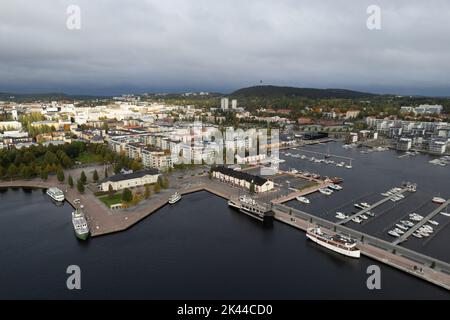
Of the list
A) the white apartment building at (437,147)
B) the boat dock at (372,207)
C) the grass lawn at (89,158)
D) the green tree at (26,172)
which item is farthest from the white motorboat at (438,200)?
the green tree at (26,172)

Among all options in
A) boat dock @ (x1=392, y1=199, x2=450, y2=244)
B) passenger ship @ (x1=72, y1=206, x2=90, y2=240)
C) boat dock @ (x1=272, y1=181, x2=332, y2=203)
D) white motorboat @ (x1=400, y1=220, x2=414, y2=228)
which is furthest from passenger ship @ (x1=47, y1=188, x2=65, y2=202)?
white motorboat @ (x1=400, y1=220, x2=414, y2=228)

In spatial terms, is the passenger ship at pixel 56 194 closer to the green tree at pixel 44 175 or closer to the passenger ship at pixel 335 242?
the green tree at pixel 44 175

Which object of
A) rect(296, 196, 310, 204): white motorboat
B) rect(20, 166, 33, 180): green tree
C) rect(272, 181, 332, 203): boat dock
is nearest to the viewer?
rect(296, 196, 310, 204): white motorboat

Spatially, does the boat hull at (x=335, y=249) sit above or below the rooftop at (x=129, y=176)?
below

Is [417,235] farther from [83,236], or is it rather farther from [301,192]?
[83,236]

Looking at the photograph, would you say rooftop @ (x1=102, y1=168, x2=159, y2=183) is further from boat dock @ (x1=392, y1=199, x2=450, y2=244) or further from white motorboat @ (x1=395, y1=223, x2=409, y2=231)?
boat dock @ (x1=392, y1=199, x2=450, y2=244)

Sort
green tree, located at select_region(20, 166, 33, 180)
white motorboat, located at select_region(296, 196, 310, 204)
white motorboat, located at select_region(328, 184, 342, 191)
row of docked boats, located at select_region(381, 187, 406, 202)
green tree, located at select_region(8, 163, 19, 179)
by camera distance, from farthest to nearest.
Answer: green tree, located at select_region(8, 163, 19, 179)
green tree, located at select_region(20, 166, 33, 180)
white motorboat, located at select_region(328, 184, 342, 191)
row of docked boats, located at select_region(381, 187, 406, 202)
white motorboat, located at select_region(296, 196, 310, 204)
